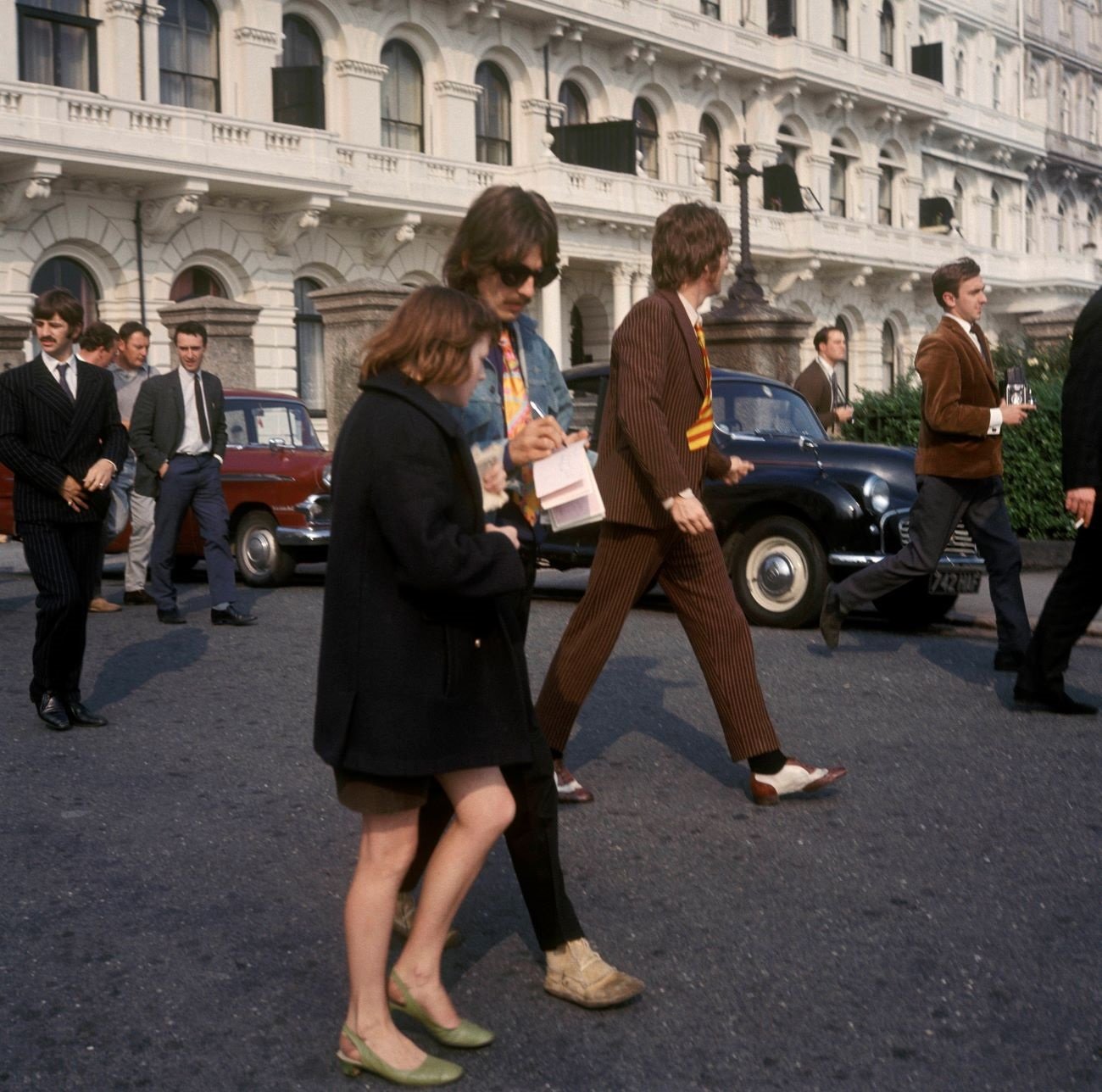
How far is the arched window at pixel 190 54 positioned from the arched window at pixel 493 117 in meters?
6.26

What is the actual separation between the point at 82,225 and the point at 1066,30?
3949 cm

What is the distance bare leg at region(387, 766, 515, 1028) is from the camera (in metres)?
3.44

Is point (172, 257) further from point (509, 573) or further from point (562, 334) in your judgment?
point (509, 573)

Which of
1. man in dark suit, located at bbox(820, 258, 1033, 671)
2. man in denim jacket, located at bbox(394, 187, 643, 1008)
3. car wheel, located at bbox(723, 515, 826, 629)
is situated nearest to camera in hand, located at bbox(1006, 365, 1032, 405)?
man in dark suit, located at bbox(820, 258, 1033, 671)

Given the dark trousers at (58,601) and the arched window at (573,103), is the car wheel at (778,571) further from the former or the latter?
the arched window at (573,103)

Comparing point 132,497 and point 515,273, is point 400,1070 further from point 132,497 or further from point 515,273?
point 132,497

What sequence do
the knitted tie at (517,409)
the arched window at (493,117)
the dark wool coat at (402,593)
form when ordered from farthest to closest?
the arched window at (493,117) → the knitted tie at (517,409) → the dark wool coat at (402,593)

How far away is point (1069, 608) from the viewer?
268 inches

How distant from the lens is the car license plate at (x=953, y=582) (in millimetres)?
9484

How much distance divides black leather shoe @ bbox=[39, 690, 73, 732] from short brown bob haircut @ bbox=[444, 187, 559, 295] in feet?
11.8

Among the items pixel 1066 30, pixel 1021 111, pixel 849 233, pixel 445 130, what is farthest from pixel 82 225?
pixel 1066 30

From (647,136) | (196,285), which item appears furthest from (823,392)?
(647,136)

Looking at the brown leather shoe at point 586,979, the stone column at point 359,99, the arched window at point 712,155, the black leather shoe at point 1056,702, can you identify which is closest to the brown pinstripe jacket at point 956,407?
the black leather shoe at point 1056,702

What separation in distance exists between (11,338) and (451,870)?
59.4 ft
